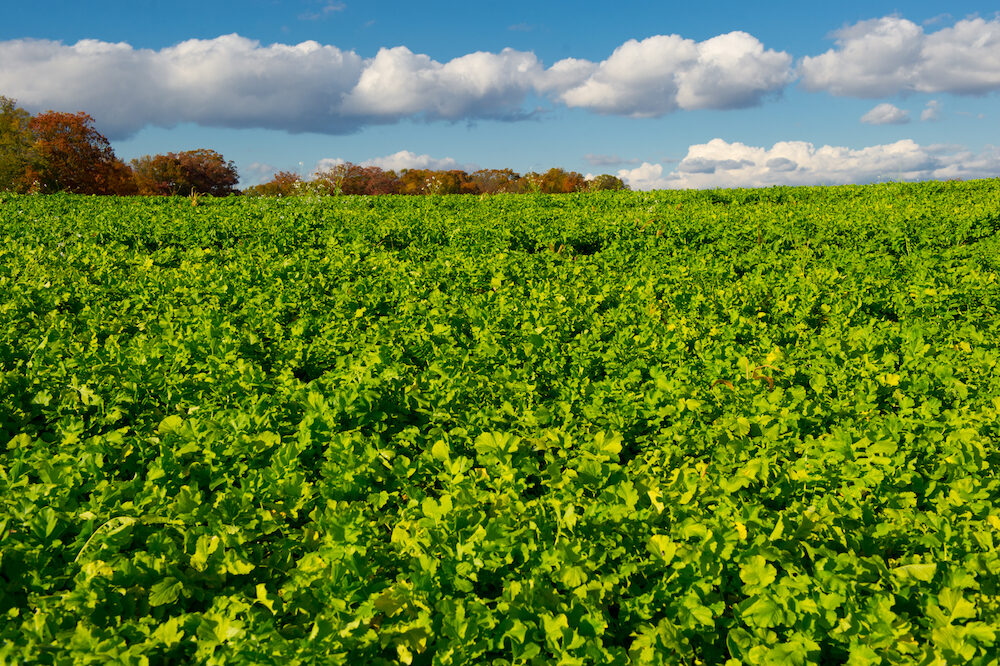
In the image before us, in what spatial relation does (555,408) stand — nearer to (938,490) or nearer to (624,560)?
(624,560)

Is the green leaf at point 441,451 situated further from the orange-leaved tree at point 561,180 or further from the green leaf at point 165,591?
the orange-leaved tree at point 561,180

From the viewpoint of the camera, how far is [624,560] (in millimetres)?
2818

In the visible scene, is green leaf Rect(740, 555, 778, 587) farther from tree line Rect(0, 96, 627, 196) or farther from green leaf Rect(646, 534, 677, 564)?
tree line Rect(0, 96, 627, 196)

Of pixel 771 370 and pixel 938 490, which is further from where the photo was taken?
pixel 771 370

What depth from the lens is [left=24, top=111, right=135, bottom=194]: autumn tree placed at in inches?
2019

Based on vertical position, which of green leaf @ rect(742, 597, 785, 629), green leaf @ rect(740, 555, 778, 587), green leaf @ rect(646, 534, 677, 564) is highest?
green leaf @ rect(646, 534, 677, 564)

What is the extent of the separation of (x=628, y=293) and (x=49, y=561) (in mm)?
6394

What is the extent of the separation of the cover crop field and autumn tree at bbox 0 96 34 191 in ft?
185

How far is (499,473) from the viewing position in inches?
137

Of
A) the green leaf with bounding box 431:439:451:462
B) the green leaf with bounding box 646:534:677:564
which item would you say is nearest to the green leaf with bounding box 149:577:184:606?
the green leaf with bounding box 431:439:451:462

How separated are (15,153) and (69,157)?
3825 mm

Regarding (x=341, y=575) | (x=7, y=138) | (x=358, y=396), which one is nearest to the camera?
(x=341, y=575)

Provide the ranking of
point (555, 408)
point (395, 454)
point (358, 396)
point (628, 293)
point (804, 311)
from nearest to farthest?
1. point (395, 454)
2. point (358, 396)
3. point (555, 408)
4. point (804, 311)
5. point (628, 293)

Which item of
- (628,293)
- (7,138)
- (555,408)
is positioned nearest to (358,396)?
(555,408)
